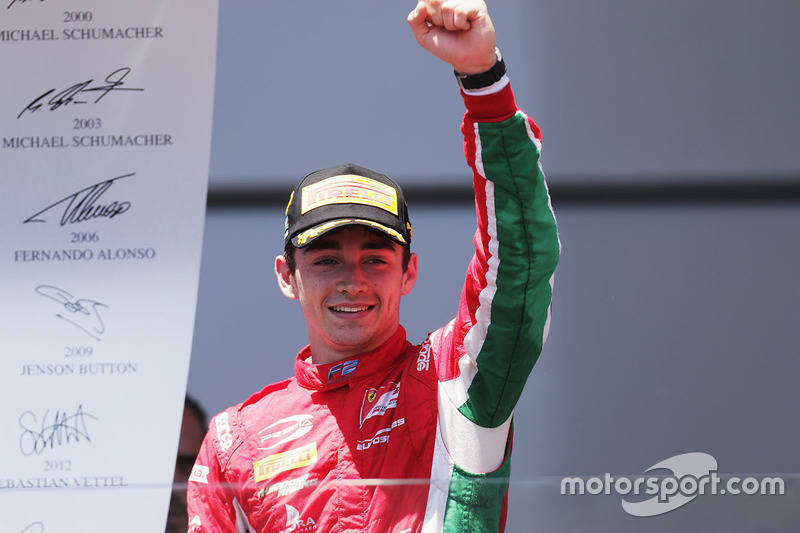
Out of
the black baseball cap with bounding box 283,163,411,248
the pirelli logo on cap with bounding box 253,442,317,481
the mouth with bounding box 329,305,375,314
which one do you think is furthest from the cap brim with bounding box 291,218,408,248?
the pirelli logo on cap with bounding box 253,442,317,481

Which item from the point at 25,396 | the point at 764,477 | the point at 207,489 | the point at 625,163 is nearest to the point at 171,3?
the point at 25,396

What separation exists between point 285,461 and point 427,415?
0.20 meters

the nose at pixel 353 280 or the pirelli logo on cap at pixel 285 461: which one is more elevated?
the nose at pixel 353 280

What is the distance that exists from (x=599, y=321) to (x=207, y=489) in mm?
907

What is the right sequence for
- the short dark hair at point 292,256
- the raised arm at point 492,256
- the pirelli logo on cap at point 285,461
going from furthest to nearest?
the short dark hair at point 292,256, the pirelli logo on cap at point 285,461, the raised arm at point 492,256

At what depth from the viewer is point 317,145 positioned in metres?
1.90

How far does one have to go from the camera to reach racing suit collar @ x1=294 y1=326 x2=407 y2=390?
132cm

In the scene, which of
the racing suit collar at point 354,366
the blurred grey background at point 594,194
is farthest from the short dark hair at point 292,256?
Result: the blurred grey background at point 594,194

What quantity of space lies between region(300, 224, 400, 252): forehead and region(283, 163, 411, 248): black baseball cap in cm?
3

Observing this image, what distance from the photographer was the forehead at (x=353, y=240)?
1331 mm

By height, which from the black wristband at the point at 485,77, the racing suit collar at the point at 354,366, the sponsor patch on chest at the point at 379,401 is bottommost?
the sponsor patch on chest at the point at 379,401

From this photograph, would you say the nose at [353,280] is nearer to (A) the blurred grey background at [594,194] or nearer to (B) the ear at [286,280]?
Answer: (B) the ear at [286,280]
